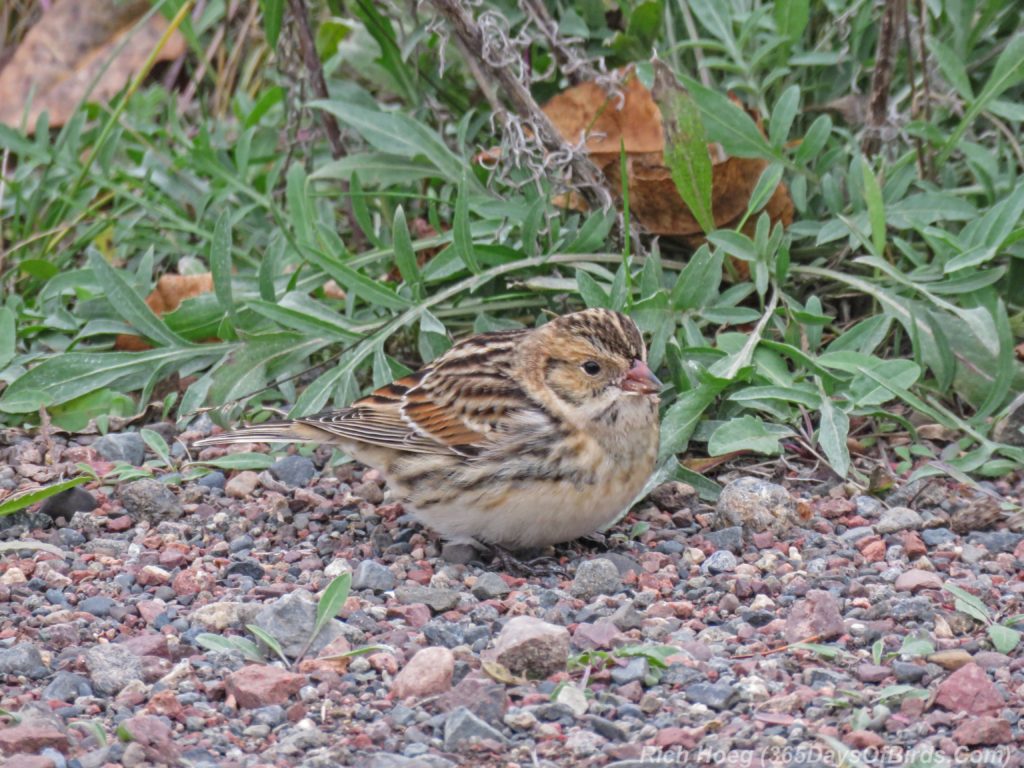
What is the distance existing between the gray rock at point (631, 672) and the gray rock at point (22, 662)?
153 centimetres

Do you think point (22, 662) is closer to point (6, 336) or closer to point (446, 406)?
point (446, 406)

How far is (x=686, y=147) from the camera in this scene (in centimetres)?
597

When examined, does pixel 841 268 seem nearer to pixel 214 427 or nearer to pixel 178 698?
pixel 214 427

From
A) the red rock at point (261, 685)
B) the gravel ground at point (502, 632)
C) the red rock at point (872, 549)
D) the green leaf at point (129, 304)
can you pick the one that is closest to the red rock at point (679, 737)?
the gravel ground at point (502, 632)

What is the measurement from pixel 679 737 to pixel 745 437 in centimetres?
189

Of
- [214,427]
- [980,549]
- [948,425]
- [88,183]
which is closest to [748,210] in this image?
[948,425]

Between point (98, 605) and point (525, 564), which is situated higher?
point (98, 605)

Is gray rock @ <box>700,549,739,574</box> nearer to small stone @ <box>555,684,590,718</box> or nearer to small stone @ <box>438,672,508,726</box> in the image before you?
small stone @ <box>555,684,590,718</box>

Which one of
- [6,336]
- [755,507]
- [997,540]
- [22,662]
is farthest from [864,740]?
[6,336]

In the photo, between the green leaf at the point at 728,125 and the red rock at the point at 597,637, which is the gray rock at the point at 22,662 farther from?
the green leaf at the point at 728,125

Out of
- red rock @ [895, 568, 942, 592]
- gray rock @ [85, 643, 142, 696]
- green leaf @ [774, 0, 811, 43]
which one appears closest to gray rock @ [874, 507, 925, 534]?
red rock @ [895, 568, 942, 592]

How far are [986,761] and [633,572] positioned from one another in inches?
60.0

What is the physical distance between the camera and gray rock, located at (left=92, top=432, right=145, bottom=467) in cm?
598

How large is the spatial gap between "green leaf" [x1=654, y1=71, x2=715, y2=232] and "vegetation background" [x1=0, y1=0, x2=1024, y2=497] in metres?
0.01
